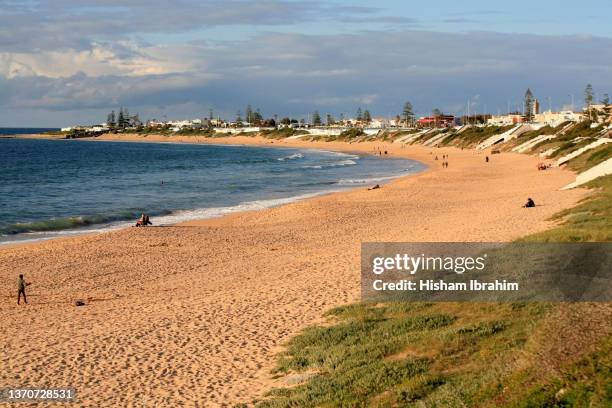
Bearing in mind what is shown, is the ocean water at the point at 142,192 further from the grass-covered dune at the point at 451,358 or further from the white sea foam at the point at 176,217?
the grass-covered dune at the point at 451,358

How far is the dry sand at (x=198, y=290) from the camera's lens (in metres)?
11.4

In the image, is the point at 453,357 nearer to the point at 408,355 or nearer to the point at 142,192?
the point at 408,355

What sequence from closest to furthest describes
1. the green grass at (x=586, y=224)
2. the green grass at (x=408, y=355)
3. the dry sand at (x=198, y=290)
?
the green grass at (x=408, y=355), the dry sand at (x=198, y=290), the green grass at (x=586, y=224)

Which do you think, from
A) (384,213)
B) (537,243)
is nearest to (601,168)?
(384,213)

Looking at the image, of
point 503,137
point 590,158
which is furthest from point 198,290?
point 503,137

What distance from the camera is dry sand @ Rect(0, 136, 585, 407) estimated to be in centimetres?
1137

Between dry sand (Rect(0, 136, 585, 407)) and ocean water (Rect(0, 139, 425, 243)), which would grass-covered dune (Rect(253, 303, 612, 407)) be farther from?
ocean water (Rect(0, 139, 425, 243))

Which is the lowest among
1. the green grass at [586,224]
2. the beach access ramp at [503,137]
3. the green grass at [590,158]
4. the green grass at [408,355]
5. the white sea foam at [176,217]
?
the white sea foam at [176,217]

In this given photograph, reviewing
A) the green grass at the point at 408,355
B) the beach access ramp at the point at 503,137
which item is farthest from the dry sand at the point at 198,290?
the beach access ramp at the point at 503,137

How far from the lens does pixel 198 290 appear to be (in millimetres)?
17734

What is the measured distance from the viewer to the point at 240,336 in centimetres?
1323

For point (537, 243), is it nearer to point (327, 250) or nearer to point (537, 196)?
point (327, 250)

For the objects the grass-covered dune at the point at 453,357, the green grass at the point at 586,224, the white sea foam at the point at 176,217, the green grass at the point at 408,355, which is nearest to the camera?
the grass-covered dune at the point at 453,357

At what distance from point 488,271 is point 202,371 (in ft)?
21.5
